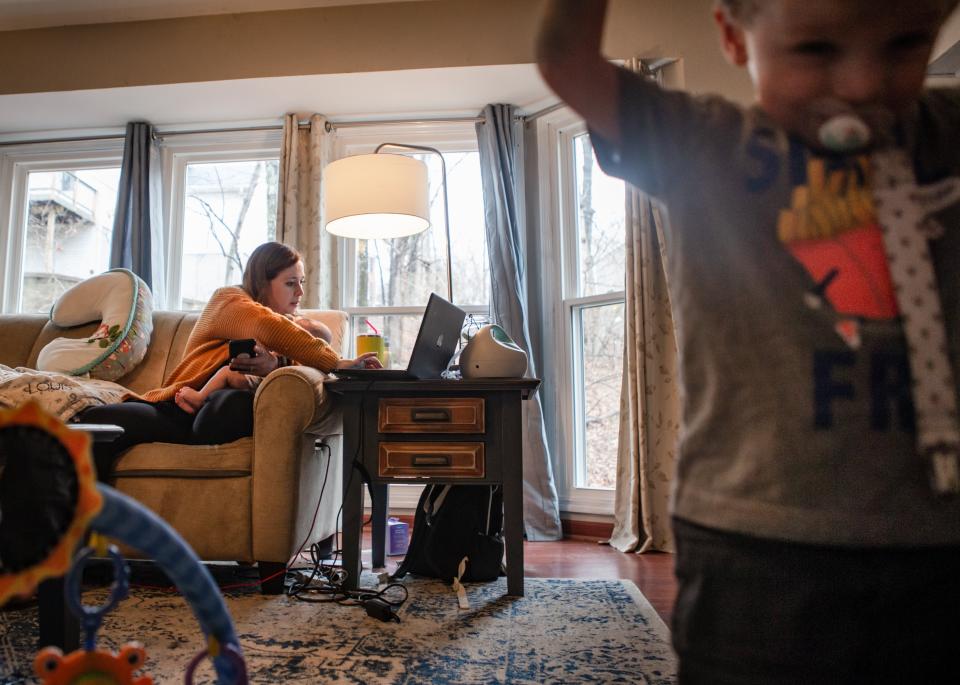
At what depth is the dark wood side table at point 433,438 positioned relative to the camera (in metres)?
2.06

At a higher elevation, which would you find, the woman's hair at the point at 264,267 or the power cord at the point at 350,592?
the woman's hair at the point at 264,267

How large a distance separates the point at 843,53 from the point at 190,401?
7.00 ft

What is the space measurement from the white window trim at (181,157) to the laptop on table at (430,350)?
7.13ft

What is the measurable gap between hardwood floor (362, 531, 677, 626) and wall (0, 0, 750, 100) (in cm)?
201

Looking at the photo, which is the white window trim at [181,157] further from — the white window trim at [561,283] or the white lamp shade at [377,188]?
the white window trim at [561,283]

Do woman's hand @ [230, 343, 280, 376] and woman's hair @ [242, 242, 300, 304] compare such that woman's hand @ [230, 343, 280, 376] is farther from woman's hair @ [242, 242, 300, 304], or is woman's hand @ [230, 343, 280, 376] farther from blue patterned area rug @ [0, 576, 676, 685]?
blue patterned area rug @ [0, 576, 676, 685]

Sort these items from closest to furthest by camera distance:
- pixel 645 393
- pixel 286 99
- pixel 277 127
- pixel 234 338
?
1. pixel 234 338
2. pixel 645 393
3. pixel 286 99
4. pixel 277 127

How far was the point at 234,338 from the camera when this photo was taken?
2357 mm

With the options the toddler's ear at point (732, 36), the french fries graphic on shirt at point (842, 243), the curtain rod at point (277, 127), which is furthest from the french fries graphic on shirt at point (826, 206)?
the curtain rod at point (277, 127)

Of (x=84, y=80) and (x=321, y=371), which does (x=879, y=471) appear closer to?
(x=321, y=371)

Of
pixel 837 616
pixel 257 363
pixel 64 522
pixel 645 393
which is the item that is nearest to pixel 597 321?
pixel 645 393

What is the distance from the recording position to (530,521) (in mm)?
3250

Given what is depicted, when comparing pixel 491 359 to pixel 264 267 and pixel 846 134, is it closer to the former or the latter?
pixel 264 267

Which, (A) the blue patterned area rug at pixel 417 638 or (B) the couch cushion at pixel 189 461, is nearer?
(A) the blue patterned area rug at pixel 417 638
